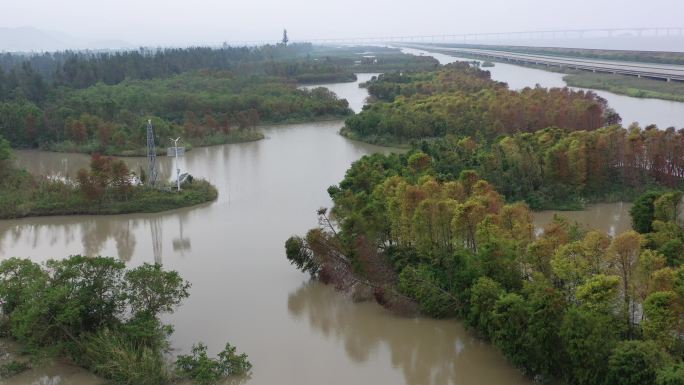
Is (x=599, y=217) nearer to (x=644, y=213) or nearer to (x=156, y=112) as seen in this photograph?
(x=644, y=213)

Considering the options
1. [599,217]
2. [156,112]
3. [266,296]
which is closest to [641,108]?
[599,217]

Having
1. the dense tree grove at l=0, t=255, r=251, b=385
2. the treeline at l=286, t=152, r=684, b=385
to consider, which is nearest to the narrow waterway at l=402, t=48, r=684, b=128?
the treeline at l=286, t=152, r=684, b=385

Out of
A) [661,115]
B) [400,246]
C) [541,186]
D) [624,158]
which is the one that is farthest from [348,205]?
[661,115]

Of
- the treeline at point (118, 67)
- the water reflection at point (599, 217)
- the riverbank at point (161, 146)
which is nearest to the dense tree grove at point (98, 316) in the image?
the water reflection at point (599, 217)

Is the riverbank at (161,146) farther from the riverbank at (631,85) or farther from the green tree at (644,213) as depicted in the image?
the riverbank at (631,85)

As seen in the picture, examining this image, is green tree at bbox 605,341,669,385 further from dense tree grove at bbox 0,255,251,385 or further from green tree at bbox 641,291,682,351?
dense tree grove at bbox 0,255,251,385
